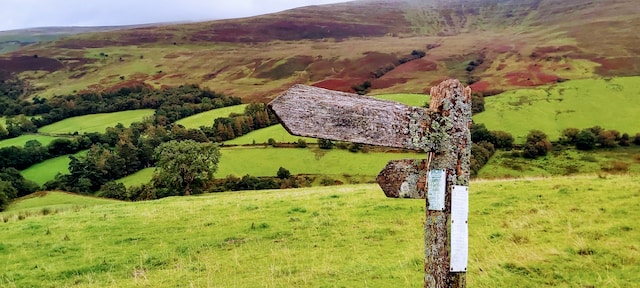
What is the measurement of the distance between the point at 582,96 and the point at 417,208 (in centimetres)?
8278

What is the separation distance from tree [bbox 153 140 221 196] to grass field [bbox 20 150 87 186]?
31.0 meters

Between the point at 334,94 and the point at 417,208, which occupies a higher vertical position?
the point at 334,94

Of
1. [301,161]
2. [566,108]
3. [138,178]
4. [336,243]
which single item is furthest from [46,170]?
[566,108]

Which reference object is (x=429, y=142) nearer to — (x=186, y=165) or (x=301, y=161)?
(x=186, y=165)

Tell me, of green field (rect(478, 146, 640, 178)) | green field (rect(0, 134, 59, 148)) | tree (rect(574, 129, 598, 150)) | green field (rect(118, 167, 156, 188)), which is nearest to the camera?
green field (rect(478, 146, 640, 178))

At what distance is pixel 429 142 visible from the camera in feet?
14.1

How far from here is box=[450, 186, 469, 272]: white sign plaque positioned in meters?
4.30

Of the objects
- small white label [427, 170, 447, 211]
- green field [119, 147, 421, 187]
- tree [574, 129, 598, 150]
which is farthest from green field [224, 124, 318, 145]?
small white label [427, 170, 447, 211]

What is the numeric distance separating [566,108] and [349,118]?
283 feet

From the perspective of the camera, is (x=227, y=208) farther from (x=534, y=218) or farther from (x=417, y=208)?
(x=534, y=218)

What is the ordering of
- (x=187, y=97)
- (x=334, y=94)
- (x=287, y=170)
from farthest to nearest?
(x=187, y=97), (x=287, y=170), (x=334, y=94)

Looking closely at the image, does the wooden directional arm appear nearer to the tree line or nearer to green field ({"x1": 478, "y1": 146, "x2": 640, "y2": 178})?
green field ({"x1": 478, "y1": 146, "x2": 640, "y2": 178})

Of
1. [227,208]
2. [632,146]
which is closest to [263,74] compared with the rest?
[632,146]

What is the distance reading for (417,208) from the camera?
15734mm
